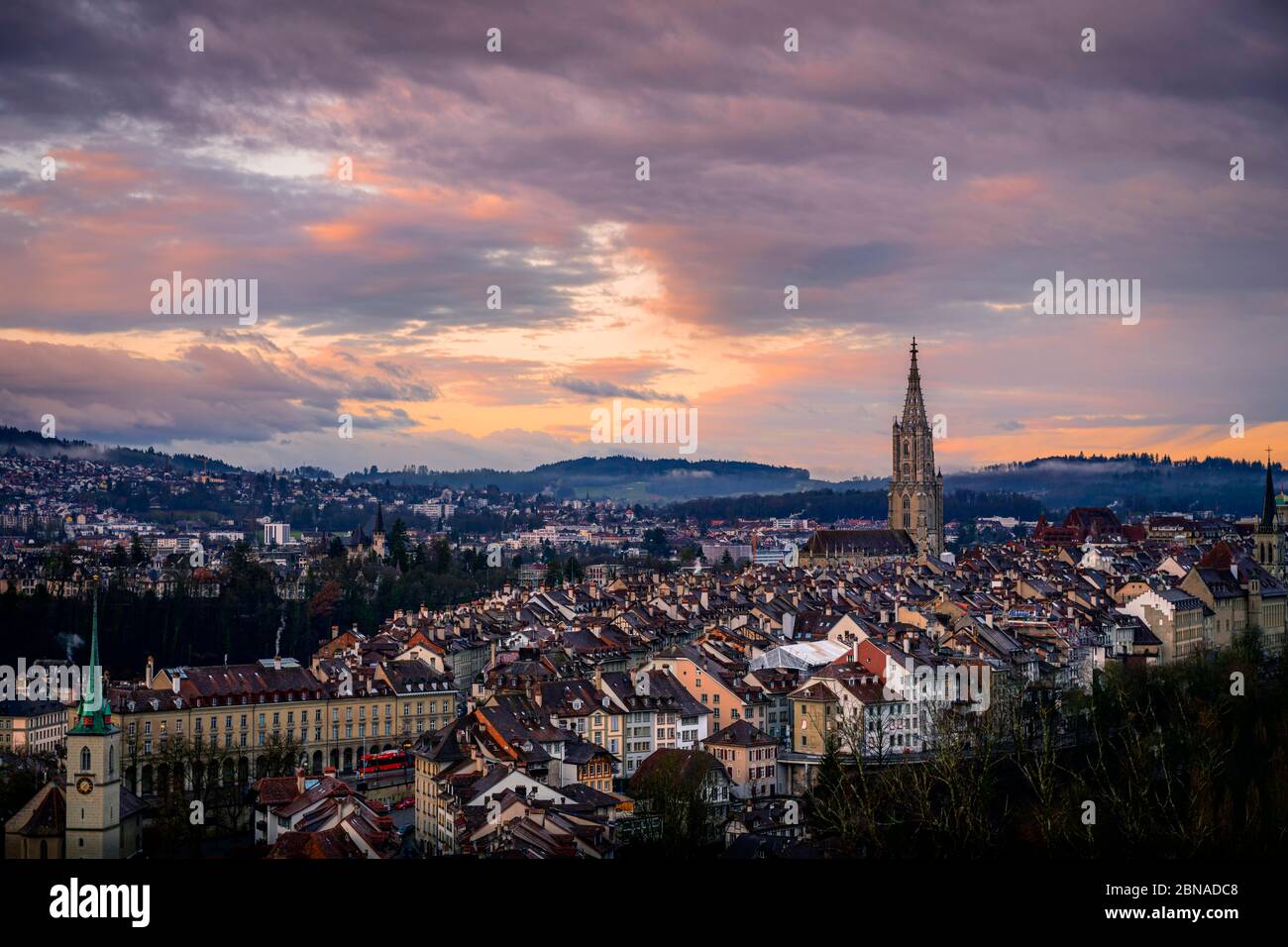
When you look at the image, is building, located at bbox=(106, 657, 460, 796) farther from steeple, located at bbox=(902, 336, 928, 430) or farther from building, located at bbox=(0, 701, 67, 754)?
steeple, located at bbox=(902, 336, 928, 430)

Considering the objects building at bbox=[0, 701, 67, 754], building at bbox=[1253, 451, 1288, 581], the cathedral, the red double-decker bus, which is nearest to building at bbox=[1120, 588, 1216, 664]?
building at bbox=[1253, 451, 1288, 581]

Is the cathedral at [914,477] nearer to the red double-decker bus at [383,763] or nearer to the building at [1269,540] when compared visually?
the building at [1269,540]

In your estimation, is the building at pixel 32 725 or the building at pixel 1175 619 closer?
the building at pixel 32 725
